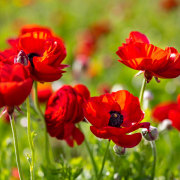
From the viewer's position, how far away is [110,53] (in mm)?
3445

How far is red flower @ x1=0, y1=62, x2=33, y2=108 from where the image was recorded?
684mm

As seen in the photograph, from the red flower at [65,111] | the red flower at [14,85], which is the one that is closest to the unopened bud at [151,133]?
the red flower at [65,111]

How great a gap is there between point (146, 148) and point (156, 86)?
1.33 m

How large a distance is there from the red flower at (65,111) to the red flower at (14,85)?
0.19 metres

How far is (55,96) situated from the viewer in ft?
3.12

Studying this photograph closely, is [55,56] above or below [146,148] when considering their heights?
above

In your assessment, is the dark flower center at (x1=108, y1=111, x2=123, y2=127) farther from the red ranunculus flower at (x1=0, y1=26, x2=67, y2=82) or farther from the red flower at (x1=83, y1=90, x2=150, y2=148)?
the red ranunculus flower at (x1=0, y1=26, x2=67, y2=82)

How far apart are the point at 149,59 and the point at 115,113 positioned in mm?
134

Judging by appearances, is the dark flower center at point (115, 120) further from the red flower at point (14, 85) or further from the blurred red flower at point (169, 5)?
the blurred red flower at point (169, 5)

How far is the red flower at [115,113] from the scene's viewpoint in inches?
30.0

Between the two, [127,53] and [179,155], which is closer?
[127,53]

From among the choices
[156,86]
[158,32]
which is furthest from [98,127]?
[158,32]

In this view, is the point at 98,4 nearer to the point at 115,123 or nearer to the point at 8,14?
the point at 8,14

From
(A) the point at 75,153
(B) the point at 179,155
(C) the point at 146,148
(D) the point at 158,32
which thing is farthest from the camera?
(D) the point at 158,32
